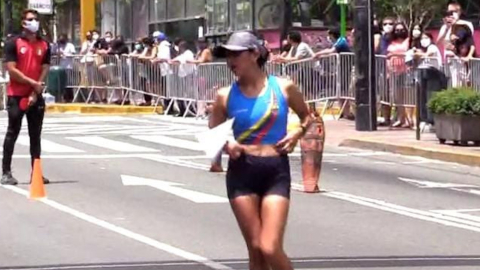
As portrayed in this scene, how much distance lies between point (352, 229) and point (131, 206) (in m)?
Result: 2.68

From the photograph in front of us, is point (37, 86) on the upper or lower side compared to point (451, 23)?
lower

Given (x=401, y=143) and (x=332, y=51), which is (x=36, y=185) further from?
(x=332, y=51)

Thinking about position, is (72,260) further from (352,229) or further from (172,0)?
(172,0)

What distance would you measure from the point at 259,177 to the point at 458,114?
1265 centimetres

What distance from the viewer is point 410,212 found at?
44.7 ft

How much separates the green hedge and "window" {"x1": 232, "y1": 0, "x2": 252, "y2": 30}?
15502 millimetres

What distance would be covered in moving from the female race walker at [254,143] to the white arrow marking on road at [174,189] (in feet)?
Answer: 20.9

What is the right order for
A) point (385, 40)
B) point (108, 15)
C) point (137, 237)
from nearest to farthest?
point (137, 237) → point (385, 40) → point (108, 15)

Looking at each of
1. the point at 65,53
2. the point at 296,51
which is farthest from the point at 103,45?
the point at 296,51

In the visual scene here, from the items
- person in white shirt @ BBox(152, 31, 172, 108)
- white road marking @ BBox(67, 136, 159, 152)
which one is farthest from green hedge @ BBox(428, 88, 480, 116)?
person in white shirt @ BBox(152, 31, 172, 108)

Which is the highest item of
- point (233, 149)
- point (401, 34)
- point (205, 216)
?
point (401, 34)

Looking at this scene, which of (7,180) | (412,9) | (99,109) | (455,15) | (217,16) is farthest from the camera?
(412,9)

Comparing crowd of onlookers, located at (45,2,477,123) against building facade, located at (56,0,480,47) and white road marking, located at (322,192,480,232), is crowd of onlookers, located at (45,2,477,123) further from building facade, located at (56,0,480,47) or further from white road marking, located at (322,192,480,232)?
white road marking, located at (322,192,480,232)

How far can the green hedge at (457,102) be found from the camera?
20.1m
